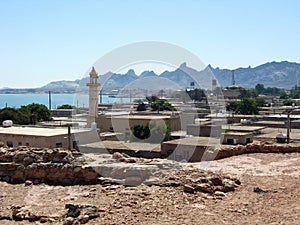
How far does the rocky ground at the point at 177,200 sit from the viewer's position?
9.84 metres

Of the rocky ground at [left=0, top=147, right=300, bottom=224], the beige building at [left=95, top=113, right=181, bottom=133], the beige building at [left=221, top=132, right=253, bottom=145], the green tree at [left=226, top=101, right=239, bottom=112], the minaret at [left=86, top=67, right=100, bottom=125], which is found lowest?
the rocky ground at [left=0, top=147, right=300, bottom=224]

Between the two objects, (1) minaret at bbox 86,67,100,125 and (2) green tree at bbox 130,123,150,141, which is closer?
(2) green tree at bbox 130,123,150,141

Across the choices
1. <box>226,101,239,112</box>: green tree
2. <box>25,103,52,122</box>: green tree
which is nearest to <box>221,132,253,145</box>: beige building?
<box>25,103,52,122</box>: green tree

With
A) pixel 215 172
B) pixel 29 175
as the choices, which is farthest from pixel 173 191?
pixel 29 175

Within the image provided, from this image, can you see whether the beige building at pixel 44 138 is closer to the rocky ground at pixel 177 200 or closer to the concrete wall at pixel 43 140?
the concrete wall at pixel 43 140

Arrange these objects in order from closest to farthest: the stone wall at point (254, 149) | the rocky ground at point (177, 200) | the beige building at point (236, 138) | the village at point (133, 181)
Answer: the rocky ground at point (177, 200), the village at point (133, 181), the stone wall at point (254, 149), the beige building at point (236, 138)

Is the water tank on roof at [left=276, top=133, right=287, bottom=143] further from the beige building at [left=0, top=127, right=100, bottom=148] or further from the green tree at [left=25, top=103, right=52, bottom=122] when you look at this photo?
the green tree at [left=25, top=103, right=52, bottom=122]

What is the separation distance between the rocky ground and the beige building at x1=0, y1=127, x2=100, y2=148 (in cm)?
848

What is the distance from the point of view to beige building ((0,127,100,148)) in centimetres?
2270

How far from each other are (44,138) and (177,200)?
13.3 m

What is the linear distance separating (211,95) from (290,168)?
66805mm

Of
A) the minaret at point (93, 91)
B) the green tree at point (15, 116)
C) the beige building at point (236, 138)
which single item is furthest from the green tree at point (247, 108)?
the beige building at point (236, 138)

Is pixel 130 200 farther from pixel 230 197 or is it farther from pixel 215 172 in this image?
pixel 215 172

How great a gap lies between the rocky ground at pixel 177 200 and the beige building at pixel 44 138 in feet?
27.8
